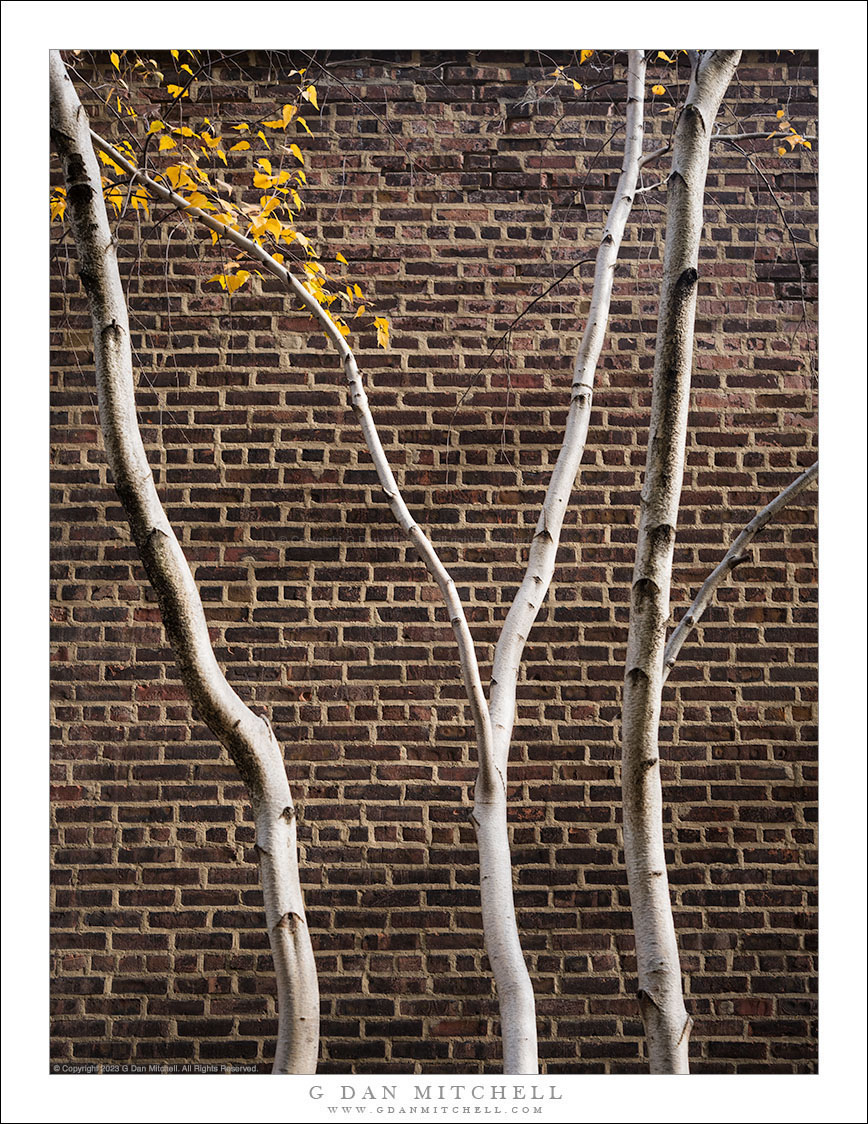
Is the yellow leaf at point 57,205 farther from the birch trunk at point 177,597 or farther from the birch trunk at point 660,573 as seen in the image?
the birch trunk at point 660,573

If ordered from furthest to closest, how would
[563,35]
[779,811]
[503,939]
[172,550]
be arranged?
[779,811], [563,35], [503,939], [172,550]

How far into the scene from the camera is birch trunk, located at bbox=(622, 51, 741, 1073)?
156cm

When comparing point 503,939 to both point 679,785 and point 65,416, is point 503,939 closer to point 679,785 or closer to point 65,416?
point 679,785

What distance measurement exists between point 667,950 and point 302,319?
5.39 feet

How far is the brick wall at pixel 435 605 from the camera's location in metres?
2.18

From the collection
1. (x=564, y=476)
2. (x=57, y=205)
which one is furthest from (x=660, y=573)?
(x=57, y=205)

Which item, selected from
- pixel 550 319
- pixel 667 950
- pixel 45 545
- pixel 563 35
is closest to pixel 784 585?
pixel 550 319

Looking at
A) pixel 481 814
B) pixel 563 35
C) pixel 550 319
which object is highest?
pixel 563 35

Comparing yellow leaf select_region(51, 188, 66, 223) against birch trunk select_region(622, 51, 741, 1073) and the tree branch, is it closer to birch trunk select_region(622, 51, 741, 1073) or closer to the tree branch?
the tree branch

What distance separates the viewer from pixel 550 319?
7.79ft

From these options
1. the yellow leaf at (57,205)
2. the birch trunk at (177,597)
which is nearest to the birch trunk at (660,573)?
the birch trunk at (177,597)

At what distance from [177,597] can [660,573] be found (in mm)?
771

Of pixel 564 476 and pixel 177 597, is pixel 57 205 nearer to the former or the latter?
pixel 177 597

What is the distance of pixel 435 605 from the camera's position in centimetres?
231
